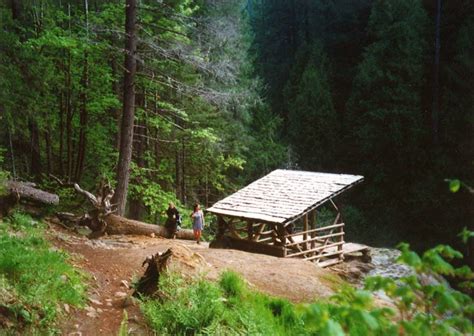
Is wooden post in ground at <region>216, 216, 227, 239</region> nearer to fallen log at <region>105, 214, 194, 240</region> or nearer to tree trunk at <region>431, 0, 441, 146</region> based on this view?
fallen log at <region>105, 214, 194, 240</region>

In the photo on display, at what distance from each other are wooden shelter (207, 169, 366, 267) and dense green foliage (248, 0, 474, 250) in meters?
11.7

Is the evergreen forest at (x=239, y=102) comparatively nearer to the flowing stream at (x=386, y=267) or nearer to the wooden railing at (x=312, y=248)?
the flowing stream at (x=386, y=267)

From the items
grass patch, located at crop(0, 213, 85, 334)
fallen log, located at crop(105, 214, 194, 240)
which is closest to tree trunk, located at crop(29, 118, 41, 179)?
fallen log, located at crop(105, 214, 194, 240)

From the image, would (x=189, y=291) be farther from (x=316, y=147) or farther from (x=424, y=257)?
(x=316, y=147)

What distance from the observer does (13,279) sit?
21.1 feet

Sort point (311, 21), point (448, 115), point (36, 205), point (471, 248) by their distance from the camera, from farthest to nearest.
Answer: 1. point (311, 21)
2. point (448, 115)
3. point (471, 248)
4. point (36, 205)

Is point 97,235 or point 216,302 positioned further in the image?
point 97,235

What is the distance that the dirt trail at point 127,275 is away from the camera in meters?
6.47

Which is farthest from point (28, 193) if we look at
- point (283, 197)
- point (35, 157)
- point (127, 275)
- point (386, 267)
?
point (386, 267)

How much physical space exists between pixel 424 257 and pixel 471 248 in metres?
24.6

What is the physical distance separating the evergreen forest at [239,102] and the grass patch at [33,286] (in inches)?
260

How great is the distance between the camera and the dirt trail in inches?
255

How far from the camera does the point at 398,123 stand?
2922 cm

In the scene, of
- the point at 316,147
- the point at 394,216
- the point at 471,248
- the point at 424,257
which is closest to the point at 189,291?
the point at 424,257
